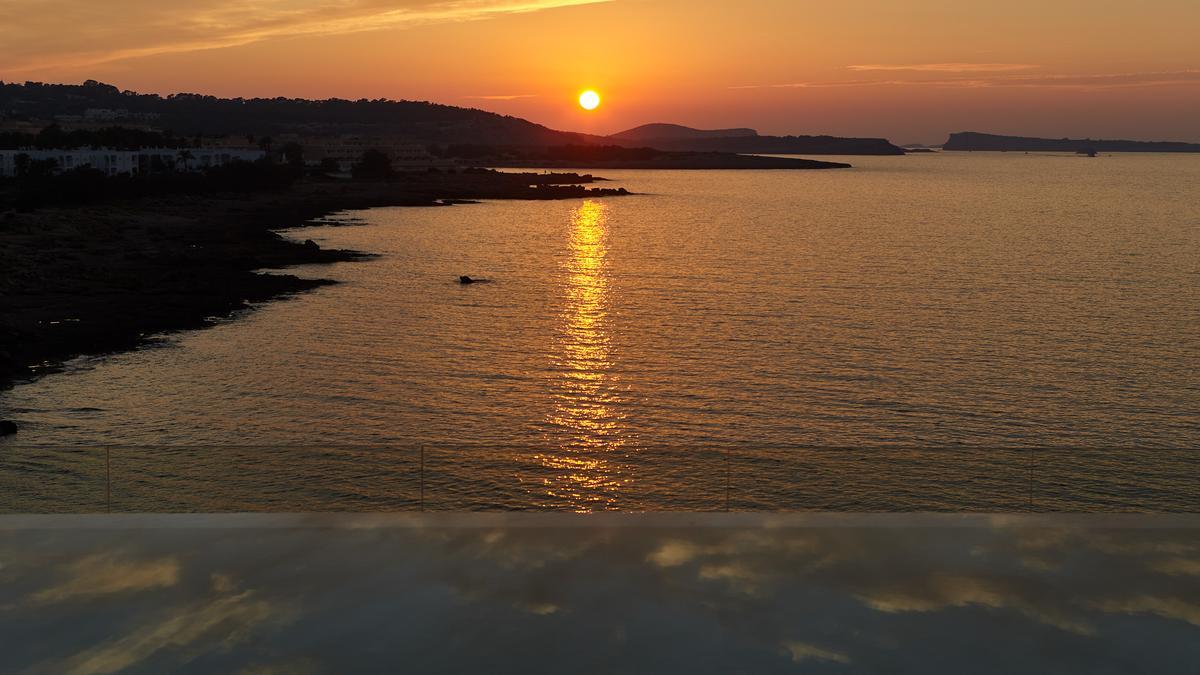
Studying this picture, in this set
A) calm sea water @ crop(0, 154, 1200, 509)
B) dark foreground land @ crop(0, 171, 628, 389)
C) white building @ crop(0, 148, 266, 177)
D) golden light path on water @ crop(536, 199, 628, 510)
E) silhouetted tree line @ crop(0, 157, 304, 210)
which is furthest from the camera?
white building @ crop(0, 148, 266, 177)

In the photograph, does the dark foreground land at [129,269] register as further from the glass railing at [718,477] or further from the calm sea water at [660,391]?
the glass railing at [718,477]

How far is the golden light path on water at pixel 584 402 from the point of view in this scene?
2655 centimetres

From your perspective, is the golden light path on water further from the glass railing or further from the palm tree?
the palm tree

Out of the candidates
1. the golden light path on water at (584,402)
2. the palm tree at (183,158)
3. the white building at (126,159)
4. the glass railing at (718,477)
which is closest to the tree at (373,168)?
the white building at (126,159)

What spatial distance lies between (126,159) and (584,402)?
415 ft

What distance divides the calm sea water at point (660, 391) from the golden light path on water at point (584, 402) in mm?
155

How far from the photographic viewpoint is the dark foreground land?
45.5 m

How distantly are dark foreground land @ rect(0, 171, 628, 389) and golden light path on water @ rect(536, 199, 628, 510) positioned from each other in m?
16.8

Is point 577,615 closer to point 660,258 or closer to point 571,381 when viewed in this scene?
point 571,381

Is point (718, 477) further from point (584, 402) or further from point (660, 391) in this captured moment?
point (660, 391)

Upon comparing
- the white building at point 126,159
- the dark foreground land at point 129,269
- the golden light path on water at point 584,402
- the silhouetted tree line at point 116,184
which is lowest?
the golden light path on water at point 584,402

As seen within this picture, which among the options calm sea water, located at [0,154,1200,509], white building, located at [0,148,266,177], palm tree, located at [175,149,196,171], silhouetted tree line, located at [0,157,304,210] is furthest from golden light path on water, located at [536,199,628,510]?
palm tree, located at [175,149,196,171]

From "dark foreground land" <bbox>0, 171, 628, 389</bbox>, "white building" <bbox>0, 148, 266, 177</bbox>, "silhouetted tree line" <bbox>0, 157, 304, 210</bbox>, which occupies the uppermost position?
"white building" <bbox>0, 148, 266, 177</bbox>

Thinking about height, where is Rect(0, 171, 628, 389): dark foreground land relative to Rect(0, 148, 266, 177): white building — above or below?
below
